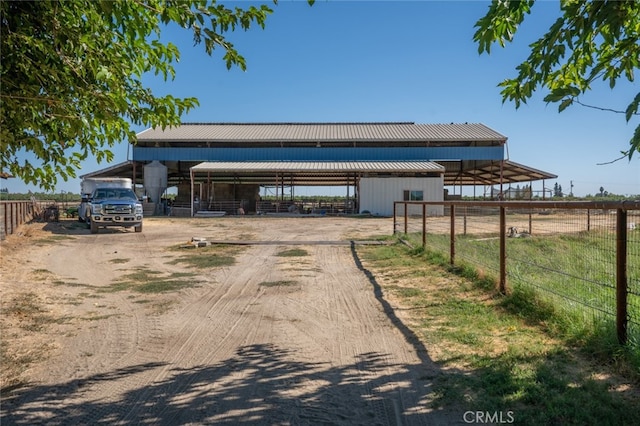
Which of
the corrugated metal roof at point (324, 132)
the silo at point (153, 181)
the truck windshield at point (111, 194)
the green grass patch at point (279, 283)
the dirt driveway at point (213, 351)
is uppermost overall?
the corrugated metal roof at point (324, 132)

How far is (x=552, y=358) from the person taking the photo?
4270mm

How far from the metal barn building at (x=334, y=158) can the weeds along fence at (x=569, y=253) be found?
2397 cm

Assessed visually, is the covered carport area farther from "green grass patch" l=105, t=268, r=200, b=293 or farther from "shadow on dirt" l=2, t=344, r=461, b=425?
"shadow on dirt" l=2, t=344, r=461, b=425

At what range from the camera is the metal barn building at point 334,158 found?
36188 millimetres

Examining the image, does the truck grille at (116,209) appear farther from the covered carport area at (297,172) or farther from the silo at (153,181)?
the silo at (153,181)

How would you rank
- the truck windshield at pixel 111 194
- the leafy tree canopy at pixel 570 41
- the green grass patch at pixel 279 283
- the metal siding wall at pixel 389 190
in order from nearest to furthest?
1. the leafy tree canopy at pixel 570 41
2. the green grass patch at pixel 279 283
3. the truck windshield at pixel 111 194
4. the metal siding wall at pixel 389 190

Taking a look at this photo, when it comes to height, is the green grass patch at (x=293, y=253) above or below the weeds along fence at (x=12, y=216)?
below

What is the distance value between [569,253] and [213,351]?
6.47 meters

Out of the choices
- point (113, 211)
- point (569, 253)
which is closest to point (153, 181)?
point (113, 211)

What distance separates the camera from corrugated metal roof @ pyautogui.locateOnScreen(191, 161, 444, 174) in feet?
117

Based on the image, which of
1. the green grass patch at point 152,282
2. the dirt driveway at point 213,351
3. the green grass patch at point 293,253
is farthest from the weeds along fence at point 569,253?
the green grass patch at point 152,282

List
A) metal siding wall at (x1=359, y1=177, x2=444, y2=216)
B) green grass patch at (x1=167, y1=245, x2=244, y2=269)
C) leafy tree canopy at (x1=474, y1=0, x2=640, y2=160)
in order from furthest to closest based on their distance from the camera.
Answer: metal siding wall at (x1=359, y1=177, x2=444, y2=216) < green grass patch at (x1=167, y1=245, x2=244, y2=269) < leafy tree canopy at (x1=474, y1=0, x2=640, y2=160)

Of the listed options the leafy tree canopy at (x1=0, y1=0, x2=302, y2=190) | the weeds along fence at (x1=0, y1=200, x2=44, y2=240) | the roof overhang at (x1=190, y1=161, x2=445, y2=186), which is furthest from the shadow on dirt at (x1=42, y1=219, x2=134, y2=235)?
the leafy tree canopy at (x1=0, y1=0, x2=302, y2=190)

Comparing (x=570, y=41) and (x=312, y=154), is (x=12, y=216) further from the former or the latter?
(x=312, y=154)
